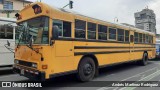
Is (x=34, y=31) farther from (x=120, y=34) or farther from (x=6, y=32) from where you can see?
(x=120, y=34)

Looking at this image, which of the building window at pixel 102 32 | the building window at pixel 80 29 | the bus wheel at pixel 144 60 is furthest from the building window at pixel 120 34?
the bus wheel at pixel 144 60

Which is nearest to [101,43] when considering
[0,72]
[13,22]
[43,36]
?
[43,36]

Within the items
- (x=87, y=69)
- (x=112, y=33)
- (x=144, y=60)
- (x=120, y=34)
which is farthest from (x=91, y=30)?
(x=144, y=60)

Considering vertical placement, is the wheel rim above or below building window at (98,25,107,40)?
below

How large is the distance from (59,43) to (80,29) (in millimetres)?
1383

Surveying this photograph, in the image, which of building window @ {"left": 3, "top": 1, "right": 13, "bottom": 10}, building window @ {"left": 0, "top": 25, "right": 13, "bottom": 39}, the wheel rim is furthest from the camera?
building window @ {"left": 3, "top": 1, "right": 13, "bottom": 10}

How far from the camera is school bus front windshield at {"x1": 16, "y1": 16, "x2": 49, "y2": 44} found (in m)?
6.52

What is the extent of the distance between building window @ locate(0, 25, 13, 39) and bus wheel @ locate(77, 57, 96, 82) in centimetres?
414

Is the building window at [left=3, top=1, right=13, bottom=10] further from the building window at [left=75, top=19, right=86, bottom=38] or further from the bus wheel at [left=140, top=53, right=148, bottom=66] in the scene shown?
the building window at [left=75, top=19, right=86, bottom=38]

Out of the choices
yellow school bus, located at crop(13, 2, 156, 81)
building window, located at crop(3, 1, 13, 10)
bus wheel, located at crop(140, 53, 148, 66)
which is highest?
building window, located at crop(3, 1, 13, 10)

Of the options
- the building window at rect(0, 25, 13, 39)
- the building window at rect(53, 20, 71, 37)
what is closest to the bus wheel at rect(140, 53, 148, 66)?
the building window at rect(53, 20, 71, 37)

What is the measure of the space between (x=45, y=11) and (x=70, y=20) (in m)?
1.17

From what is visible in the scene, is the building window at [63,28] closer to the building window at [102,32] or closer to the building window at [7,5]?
the building window at [102,32]

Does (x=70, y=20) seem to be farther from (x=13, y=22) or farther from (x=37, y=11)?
(x=13, y=22)
